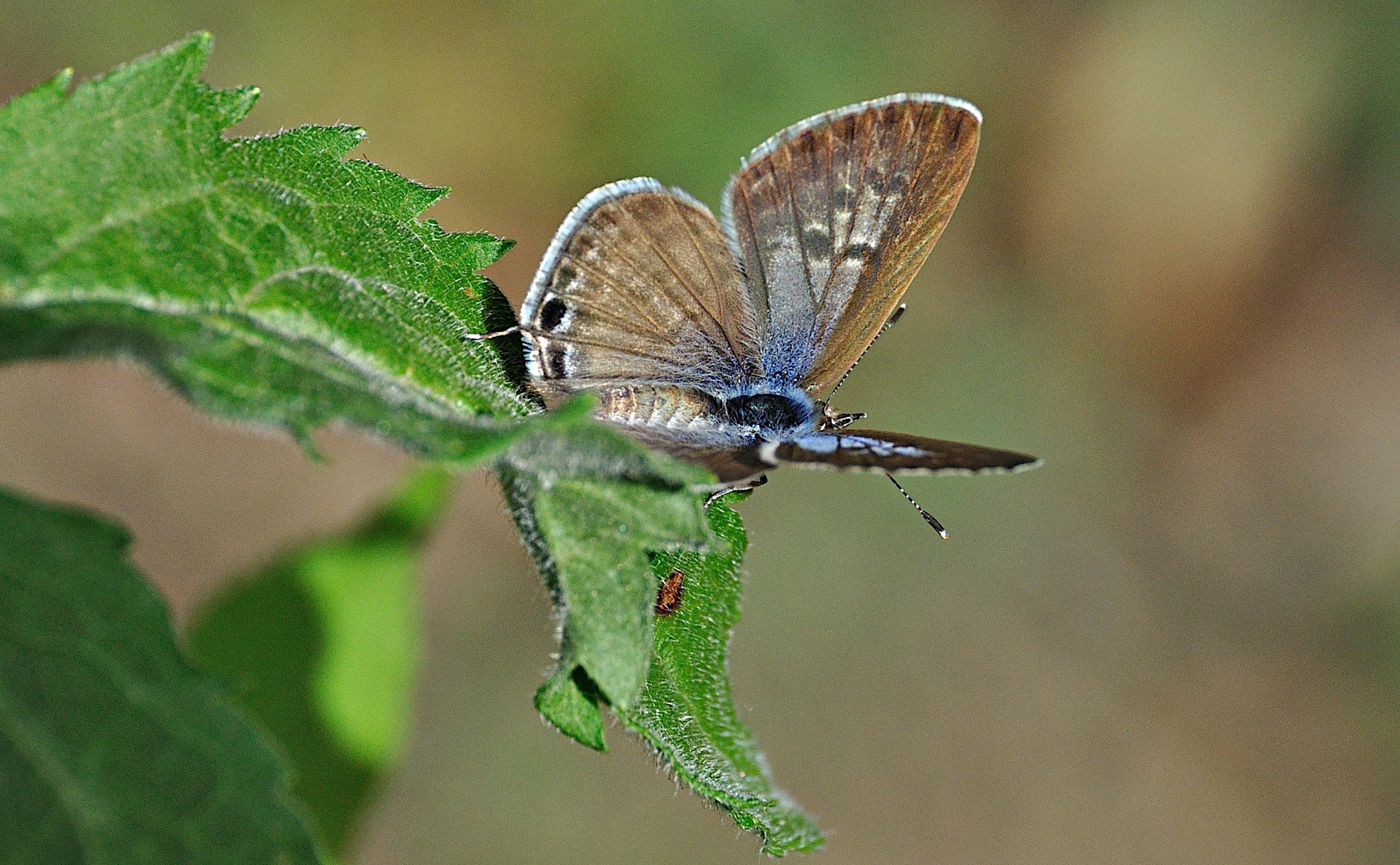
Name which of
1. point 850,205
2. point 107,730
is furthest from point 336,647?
point 850,205

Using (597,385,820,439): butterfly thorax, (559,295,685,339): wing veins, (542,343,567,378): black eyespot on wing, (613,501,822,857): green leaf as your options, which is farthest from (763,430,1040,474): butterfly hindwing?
(559,295,685,339): wing veins

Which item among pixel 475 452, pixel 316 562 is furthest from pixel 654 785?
pixel 475 452

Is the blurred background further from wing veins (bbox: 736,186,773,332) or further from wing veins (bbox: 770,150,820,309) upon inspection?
wing veins (bbox: 770,150,820,309)

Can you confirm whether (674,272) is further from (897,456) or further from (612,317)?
(897,456)

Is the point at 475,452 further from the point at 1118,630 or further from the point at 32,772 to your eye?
the point at 1118,630

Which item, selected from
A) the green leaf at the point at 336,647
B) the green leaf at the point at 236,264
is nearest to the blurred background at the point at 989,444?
the green leaf at the point at 336,647

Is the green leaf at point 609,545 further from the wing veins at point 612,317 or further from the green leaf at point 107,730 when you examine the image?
the wing veins at point 612,317
